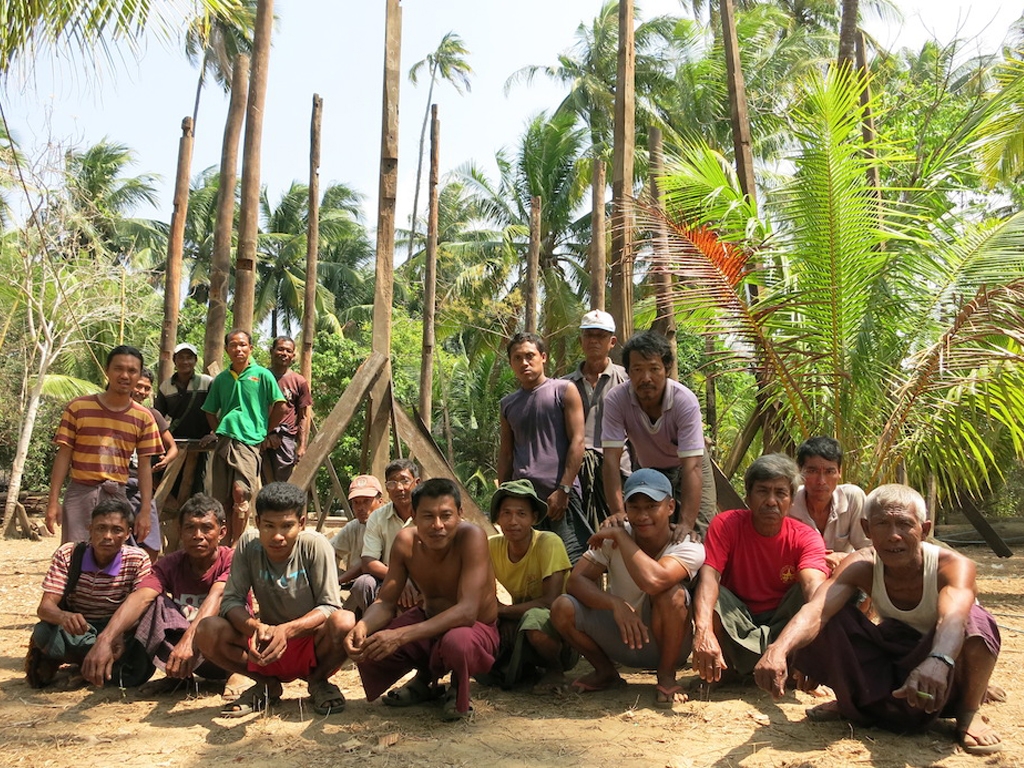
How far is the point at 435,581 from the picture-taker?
440cm

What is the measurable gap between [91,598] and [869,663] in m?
3.64

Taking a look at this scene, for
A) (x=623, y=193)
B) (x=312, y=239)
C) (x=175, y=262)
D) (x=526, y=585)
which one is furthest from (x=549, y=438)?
Result: (x=312, y=239)

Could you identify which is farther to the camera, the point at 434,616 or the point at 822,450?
the point at 822,450

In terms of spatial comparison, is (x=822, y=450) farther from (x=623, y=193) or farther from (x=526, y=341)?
(x=623, y=193)

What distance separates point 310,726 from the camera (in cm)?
408

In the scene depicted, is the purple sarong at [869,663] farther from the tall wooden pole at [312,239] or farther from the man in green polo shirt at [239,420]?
the tall wooden pole at [312,239]

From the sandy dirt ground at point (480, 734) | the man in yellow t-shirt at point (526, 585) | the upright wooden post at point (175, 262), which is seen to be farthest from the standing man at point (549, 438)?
the upright wooden post at point (175, 262)

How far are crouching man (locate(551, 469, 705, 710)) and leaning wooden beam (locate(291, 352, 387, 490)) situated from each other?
8.23ft

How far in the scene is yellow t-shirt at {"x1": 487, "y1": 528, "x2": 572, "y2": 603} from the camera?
473cm

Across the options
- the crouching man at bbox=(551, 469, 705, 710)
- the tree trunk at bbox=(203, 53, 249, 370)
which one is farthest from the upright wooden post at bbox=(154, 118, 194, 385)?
the crouching man at bbox=(551, 469, 705, 710)

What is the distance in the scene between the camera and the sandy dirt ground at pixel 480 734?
11.8ft

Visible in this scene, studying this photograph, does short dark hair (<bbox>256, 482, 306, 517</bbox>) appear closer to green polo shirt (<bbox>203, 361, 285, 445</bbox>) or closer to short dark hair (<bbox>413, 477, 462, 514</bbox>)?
short dark hair (<bbox>413, 477, 462, 514</bbox>)

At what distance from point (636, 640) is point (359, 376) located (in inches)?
138

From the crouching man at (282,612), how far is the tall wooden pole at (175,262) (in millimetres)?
6456
